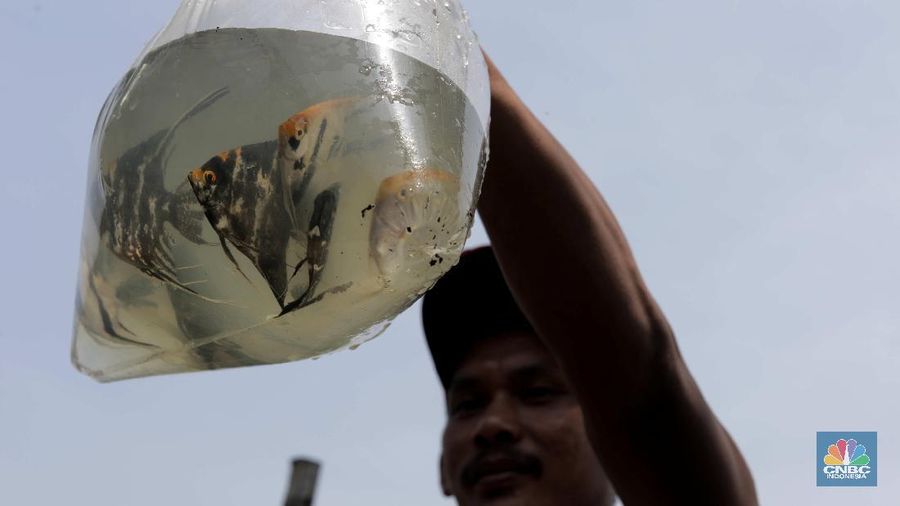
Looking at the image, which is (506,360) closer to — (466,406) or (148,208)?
(466,406)

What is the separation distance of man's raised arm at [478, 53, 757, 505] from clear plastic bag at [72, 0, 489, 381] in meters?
0.41

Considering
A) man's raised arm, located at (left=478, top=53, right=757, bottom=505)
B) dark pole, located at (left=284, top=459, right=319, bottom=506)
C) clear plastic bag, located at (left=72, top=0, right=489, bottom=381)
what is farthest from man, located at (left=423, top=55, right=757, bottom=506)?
dark pole, located at (left=284, top=459, right=319, bottom=506)

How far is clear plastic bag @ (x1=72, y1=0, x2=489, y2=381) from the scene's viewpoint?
3.97 feet

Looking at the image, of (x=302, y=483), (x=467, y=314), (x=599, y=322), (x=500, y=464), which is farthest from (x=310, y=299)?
(x=467, y=314)

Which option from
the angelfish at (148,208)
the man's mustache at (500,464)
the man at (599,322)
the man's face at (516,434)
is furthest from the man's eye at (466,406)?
the angelfish at (148,208)

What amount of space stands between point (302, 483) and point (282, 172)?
1.36 metres

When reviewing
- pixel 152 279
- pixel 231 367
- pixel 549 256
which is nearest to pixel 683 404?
pixel 549 256

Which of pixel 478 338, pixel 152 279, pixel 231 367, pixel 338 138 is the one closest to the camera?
pixel 338 138

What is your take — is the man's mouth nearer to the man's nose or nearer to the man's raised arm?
the man's nose

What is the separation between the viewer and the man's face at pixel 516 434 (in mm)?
2568

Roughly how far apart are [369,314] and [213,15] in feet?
1.01

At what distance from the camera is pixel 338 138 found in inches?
47.5

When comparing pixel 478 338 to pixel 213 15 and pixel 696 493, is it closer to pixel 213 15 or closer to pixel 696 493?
pixel 696 493

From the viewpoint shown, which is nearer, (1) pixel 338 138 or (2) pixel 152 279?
(1) pixel 338 138
